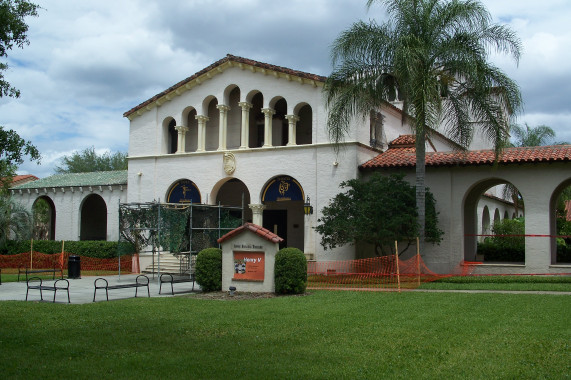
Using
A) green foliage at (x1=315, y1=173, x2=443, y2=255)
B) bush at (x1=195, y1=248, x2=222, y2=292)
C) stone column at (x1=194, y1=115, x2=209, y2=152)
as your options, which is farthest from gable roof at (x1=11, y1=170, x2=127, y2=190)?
bush at (x1=195, y1=248, x2=222, y2=292)

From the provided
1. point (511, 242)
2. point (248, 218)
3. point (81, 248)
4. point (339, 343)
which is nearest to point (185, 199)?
point (248, 218)

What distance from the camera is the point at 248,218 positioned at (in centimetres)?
3212

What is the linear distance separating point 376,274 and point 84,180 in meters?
21.2

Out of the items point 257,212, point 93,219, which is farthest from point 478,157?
point 93,219

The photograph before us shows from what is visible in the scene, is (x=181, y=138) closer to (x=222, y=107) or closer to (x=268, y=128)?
(x=222, y=107)

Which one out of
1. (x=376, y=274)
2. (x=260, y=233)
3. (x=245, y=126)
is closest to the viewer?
(x=260, y=233)

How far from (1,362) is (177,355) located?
250 centimetres

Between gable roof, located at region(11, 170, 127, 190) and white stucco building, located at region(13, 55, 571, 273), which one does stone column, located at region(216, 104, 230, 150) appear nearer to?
white stucco building, located at region(13, 55, 571, 273)

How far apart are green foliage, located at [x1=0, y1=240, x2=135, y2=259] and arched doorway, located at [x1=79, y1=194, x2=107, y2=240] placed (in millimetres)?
5612

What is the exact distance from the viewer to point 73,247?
3180 cm

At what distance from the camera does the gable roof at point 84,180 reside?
3367 cm

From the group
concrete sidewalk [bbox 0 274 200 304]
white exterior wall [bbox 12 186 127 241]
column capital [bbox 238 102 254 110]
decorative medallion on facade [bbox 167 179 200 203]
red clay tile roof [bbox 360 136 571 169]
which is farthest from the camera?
white exterior wall [bbox 12 186 127 241]

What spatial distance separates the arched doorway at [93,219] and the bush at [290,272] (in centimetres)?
2476

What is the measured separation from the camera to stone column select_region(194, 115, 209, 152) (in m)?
29.4
